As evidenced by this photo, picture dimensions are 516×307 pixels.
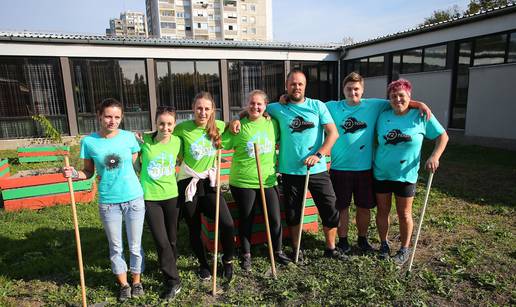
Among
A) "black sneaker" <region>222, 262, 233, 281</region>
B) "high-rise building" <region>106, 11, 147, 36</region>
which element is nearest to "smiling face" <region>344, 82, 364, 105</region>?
"black sneaker" <region>222, 262, 233, 281</region>

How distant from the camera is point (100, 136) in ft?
9.50

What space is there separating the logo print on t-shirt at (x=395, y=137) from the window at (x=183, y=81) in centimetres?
1178

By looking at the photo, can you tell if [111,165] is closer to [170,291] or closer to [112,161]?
[112,161]

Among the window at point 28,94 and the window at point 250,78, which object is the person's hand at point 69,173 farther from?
the window at point 250,78

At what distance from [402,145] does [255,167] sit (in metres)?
1.48

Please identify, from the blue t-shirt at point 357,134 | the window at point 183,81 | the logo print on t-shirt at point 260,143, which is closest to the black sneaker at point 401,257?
the blue t-shirt at point 357,134

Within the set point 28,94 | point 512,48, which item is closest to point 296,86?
point 512,48

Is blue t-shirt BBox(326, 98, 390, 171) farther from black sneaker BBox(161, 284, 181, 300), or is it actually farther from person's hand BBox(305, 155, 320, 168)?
black sneaker BBox(161, 284, 181, 300)

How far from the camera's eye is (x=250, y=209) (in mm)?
3357

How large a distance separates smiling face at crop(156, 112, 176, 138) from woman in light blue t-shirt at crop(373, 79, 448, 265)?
208 cm

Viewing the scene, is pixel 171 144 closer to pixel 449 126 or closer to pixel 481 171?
pixel 481 171

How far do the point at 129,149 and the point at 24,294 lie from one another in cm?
184

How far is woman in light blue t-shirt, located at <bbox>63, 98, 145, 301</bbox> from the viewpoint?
283cm

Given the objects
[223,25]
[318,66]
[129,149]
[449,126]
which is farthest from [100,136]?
[223,25]
